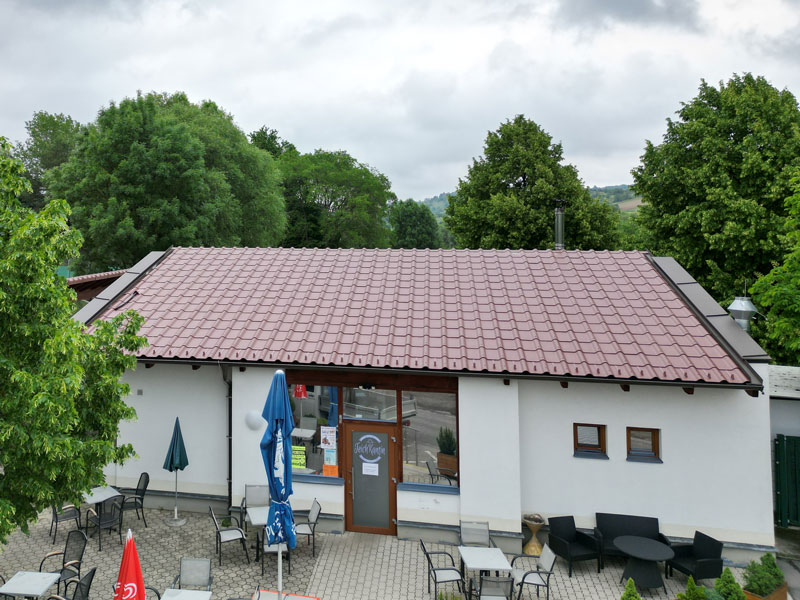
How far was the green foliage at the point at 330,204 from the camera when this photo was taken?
5362cm

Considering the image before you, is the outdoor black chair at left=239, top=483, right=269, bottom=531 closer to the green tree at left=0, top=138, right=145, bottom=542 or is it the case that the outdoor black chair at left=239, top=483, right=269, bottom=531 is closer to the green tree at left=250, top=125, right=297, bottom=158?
the green tree at left=0, top=138, right=145, bottom=542

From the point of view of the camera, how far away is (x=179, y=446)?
35.8ft

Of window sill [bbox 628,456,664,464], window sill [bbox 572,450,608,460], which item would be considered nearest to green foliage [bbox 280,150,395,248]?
window sill [bbox 572,450,608,460]

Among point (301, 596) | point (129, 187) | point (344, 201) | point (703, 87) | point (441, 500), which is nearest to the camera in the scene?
point (301, 596)

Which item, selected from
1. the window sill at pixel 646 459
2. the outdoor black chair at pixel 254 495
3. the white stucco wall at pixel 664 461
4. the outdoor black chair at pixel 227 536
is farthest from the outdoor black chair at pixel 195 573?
the window sill at pixel 646 459

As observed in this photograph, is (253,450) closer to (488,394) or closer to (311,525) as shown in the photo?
(311,525)

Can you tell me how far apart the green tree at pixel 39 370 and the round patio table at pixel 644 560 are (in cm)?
814

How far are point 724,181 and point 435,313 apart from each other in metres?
14.1

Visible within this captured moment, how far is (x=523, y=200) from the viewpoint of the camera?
2728 centimetres

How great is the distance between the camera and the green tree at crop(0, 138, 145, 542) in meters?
6.22

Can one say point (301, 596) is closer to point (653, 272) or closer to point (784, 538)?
point (784, 538)

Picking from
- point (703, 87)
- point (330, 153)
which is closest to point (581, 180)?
point (703, 87)

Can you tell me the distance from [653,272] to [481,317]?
A: 465 cm

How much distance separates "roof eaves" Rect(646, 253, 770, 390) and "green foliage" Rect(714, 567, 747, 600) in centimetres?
308
